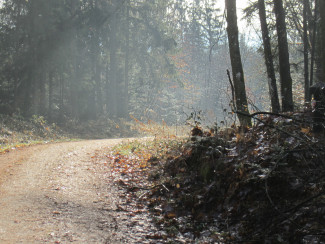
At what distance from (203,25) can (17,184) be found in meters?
46.4

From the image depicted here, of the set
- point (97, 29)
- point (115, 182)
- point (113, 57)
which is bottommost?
point (115, 182)

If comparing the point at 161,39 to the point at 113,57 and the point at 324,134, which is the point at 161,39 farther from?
the point at 324,134

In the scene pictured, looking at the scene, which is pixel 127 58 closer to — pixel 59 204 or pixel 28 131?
pixel 28 131

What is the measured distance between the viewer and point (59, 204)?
5.72 meters

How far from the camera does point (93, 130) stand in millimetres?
26141

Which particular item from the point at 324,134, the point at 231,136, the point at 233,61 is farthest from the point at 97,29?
the point at 324,134

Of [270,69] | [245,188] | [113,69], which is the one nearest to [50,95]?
[113,69]

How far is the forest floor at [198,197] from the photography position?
155 inches

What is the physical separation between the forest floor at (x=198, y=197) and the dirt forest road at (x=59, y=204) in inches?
0.6

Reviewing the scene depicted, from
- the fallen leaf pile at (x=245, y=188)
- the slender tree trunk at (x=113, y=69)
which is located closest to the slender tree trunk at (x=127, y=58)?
the slender tree trunk at (x=113, y=69)

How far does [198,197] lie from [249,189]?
1.08 m

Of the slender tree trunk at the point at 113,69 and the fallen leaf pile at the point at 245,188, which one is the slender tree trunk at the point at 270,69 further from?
the slender tree trunk at the point at 113,69

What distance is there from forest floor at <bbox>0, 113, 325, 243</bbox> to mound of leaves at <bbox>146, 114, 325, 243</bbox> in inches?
0.6

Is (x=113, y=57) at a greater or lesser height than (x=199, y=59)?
lesser
